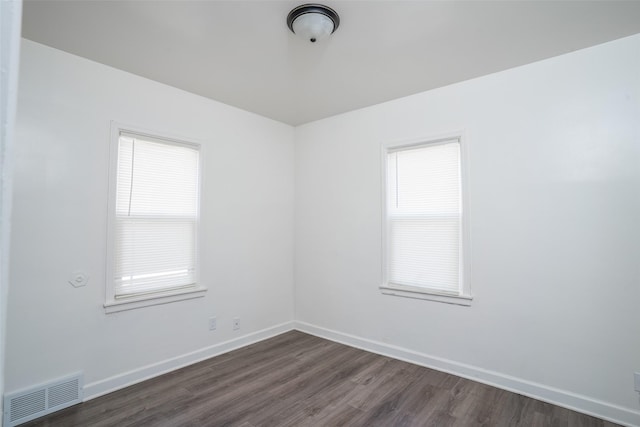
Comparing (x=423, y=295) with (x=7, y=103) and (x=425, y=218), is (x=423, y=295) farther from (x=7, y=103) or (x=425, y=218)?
(x=7, y=103)

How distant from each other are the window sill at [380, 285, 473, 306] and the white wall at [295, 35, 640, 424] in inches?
2.3

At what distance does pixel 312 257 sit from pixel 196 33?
2.77 meters

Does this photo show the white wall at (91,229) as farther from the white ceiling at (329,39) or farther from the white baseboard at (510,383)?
the white baseboard at (510,383)

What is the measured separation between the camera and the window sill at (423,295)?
3.11m

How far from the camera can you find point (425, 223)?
342cm

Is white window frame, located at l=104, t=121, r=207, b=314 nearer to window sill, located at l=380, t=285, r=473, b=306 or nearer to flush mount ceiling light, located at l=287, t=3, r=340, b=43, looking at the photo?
flush mount ceiling light, located at l=287, t=3, r=340, b=43

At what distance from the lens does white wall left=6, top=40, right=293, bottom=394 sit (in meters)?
2.46

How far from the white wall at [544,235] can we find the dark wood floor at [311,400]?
0.85 ft

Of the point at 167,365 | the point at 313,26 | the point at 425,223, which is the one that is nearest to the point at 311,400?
the point at 167,365

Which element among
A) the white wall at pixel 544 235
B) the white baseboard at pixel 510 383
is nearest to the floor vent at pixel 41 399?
→ the white baseboard at pixel 510 383

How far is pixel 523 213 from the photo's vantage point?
2.83 meters

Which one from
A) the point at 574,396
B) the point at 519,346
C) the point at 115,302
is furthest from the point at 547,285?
the point at 115,302

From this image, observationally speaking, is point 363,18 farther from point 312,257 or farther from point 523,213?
point 312,257

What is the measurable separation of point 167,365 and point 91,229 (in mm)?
1423
